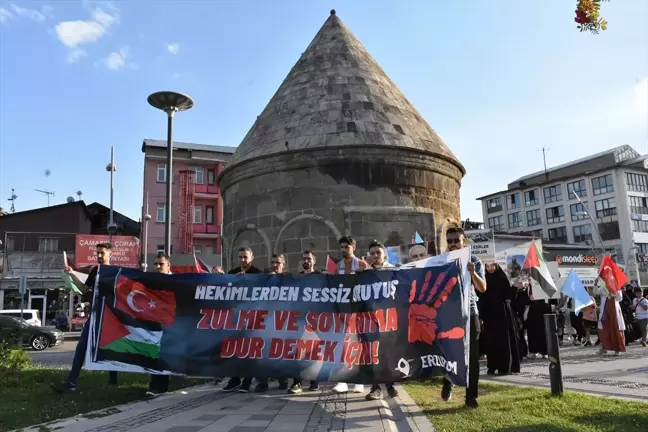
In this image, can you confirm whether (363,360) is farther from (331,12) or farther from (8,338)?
(331,12)

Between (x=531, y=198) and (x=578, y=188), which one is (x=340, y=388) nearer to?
(x=578, y=188)

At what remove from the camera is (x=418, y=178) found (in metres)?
13.7

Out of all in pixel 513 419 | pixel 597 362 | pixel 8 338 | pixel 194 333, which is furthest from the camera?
pixel 597 362

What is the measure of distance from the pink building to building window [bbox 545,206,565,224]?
44.3m

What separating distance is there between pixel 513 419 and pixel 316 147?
29.0 feet

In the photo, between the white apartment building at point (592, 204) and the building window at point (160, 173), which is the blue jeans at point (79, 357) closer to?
the building window at point (160, 173)

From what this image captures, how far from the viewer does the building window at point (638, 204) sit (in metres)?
63.8

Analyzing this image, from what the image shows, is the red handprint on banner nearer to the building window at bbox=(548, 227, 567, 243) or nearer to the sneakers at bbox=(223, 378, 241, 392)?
the sneakers at bbox=(223, 378, 241, 392)

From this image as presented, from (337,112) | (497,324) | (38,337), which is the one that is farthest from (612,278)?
(38,337)

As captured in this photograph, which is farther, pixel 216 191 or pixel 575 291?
pixel 216 191

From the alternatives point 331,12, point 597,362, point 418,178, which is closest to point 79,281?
point 418,178

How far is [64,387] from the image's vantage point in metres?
7.05

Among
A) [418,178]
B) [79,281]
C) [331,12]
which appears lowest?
[79,281]

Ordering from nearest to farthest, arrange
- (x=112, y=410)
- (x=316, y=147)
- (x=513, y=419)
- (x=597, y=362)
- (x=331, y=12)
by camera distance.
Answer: (x=513, y=419) < (x=112, y=410) < (x=597, y=362) < (x=316, y=147) < (x=331, y=12)
